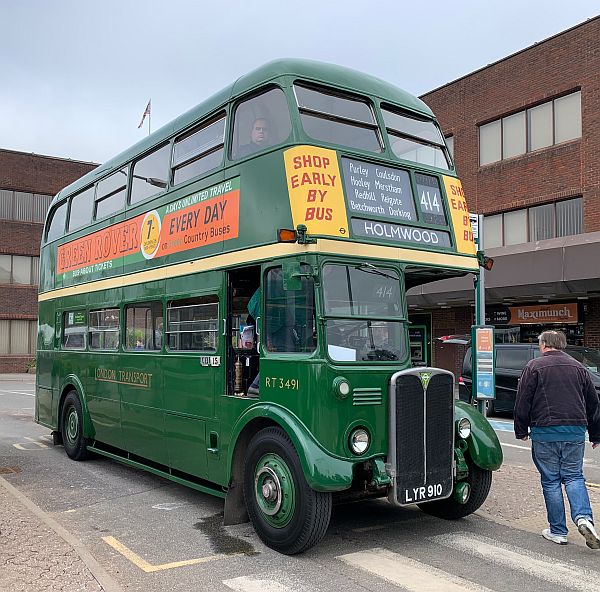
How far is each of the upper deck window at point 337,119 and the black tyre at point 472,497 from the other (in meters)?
3.21

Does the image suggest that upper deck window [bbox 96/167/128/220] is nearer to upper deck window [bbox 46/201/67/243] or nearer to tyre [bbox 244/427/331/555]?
upper deck window [bbox 46/201/67/243]

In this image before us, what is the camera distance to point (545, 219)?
73.1 feet

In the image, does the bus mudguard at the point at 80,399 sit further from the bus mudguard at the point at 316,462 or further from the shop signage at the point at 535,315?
the shop signage at the point at 535,315

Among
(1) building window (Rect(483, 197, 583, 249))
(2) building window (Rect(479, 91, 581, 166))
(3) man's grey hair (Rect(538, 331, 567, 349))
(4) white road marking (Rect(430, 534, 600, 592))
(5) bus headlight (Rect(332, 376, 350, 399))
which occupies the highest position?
(2) building window (Rect(479, 91, 581, 166))

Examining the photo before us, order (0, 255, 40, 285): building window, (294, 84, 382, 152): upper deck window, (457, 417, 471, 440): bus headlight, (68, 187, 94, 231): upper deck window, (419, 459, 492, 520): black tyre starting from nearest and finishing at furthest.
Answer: (294, 84, 382, 152): upper deck window
(457, 417, 471, 440): bus headlight
(419, 459, 492, 520): black tyre
(68, 187, 94, 231): upper deck window
(0, 255, 40, 285): building window

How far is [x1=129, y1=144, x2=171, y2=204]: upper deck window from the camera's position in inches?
324

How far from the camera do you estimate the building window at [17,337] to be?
39.8 m

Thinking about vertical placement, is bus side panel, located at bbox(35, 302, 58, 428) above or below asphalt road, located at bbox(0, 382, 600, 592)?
above

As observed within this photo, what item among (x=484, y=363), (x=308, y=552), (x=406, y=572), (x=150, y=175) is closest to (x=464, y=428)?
(x=406, y=572)

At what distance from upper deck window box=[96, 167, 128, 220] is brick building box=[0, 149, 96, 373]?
32166mm

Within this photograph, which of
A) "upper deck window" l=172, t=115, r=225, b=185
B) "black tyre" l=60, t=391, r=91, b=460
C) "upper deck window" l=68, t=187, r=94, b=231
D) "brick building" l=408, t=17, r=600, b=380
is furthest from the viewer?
"brick building" l=408, t=17, r=600, b=380

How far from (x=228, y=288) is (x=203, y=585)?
2836 millimetres

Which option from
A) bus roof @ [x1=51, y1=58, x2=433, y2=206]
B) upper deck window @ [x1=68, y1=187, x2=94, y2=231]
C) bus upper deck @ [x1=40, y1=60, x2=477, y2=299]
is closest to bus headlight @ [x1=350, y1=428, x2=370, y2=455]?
bus upper deck @ [x1=40, y1=60, x2=477, y2=299]

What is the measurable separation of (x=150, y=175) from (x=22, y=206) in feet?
117
